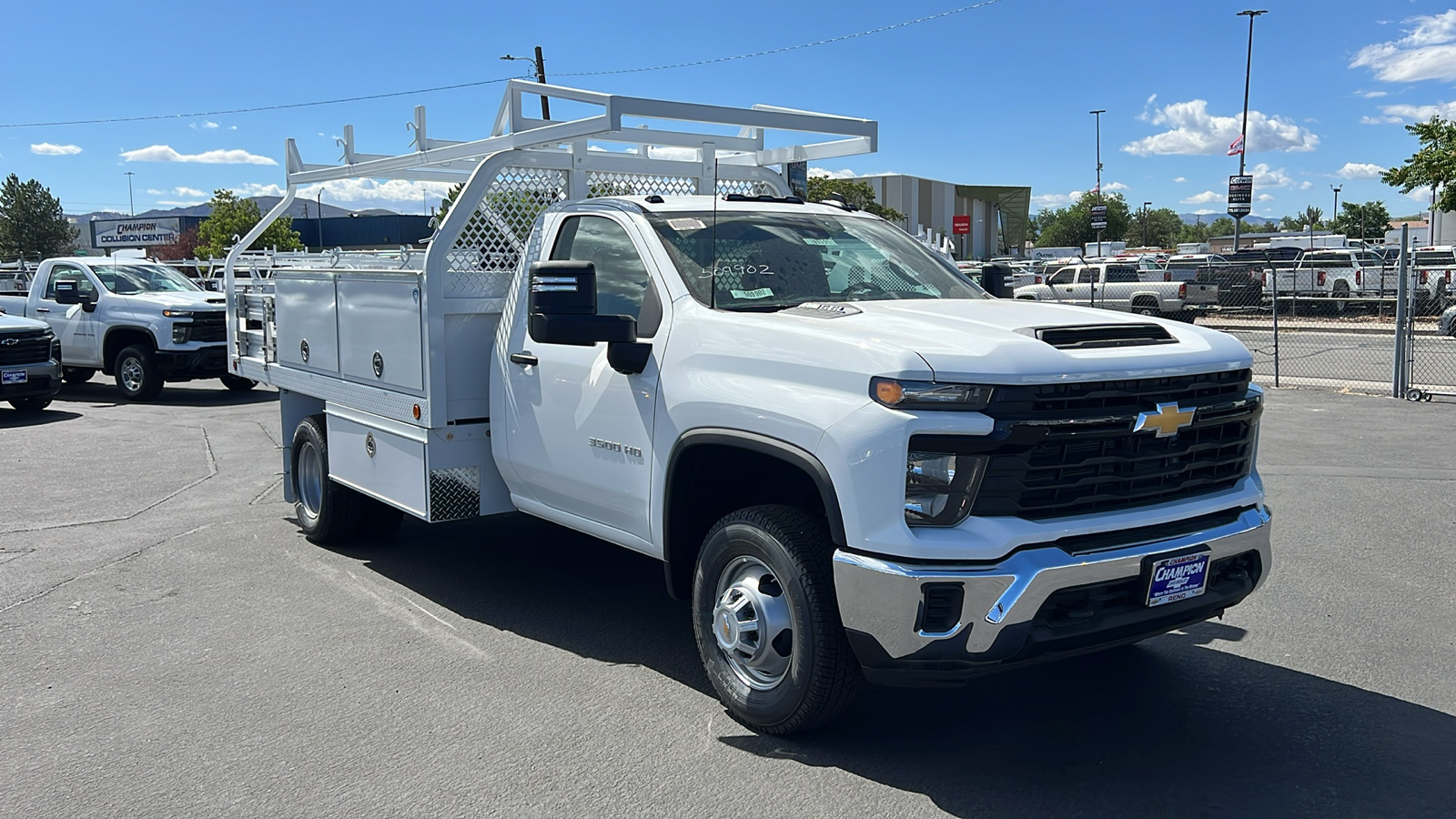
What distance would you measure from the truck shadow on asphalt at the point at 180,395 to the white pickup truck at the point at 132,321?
0.25 metres

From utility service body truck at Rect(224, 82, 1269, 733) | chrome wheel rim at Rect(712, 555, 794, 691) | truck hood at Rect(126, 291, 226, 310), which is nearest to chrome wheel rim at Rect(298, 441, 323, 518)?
utility service body truck at Rect(224, 82, 1269, 733)

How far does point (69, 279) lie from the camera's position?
1662 cm

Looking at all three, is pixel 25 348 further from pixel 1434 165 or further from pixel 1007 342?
pixel 1434 165

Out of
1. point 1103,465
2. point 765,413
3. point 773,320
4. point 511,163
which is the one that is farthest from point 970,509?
point 511,163

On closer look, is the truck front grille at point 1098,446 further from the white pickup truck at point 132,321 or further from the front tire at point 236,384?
the front tire at point 236,384

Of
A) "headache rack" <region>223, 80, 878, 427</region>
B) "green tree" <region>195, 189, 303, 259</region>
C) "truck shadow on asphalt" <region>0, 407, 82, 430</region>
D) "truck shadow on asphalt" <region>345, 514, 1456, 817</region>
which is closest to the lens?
"truck shadow on asphalt" <region>345, 514, 1456, 817</region>

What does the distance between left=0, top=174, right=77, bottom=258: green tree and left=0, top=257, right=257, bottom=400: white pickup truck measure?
55205mm

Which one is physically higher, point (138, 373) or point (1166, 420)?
point (1166, 420)

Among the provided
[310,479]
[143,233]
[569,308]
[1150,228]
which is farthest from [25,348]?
[1150,228]

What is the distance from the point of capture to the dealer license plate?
151 inches

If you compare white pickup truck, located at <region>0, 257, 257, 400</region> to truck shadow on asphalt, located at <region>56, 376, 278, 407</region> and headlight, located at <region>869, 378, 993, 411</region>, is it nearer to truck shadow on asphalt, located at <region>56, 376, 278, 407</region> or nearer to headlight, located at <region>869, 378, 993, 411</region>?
truck shadow on asphalt, located at <region>56, 376, 278, 407</region>

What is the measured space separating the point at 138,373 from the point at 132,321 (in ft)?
2.48

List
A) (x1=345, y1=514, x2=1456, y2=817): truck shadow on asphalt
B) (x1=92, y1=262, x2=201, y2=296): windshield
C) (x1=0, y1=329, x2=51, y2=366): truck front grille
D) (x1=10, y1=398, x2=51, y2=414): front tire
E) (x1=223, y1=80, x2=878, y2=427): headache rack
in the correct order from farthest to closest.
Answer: (x1=92, y1=262, x2=201, y2=296): windshield, (x1=10, y1=398, x2=51, y2=414): front tire, (x1=0, y1=329, x2=51, y2=366): truck front grille, (x1=223, y1=80, x2=878, y2=427): headache rack, (x1=345, y1=514, x2=1456, y2=817): truck shadow on asphalt

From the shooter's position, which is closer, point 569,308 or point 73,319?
point 569,308
